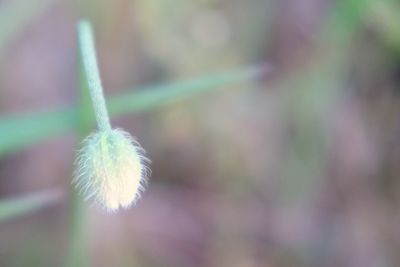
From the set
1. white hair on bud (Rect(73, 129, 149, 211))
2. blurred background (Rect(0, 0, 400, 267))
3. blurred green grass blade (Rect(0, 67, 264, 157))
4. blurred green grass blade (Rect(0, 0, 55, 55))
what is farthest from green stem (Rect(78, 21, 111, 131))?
blurred background (Rect(0, 0, 400, 267))

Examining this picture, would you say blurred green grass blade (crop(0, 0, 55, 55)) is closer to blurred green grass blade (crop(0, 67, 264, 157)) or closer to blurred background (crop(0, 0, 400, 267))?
blurred background (crop(0, 0, 400, 267))

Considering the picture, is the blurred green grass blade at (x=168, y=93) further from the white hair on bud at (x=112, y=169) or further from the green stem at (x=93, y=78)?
the white hair on bud at (x=112, y=169)

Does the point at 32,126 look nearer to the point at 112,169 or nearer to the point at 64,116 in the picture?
the point at 64,116

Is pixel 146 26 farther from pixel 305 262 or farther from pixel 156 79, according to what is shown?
pixel 305 262

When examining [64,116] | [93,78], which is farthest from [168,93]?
[93,78]

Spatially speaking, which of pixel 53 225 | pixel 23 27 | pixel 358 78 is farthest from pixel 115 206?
pixel 358 78

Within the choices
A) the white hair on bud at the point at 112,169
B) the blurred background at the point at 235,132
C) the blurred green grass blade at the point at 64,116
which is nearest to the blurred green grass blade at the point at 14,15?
the blurred background at the point at 235,132
